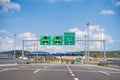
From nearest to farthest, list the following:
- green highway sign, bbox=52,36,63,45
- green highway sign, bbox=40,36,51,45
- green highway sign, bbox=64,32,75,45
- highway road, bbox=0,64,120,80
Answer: highway road, bbox=0,64,120,80, green highway sign, bbox=52,36,63,45, green highway sign, bbox=64,32,75,45, green highway sign, bbox=40,36,51,45

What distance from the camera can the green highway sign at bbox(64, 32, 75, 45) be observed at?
5856 centimetres

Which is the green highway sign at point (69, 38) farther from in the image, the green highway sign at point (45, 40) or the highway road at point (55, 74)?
the highway road at point (55, 74)

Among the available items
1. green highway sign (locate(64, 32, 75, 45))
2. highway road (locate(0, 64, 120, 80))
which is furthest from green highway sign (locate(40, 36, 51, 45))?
highway road (locate(0, 64, 120, 80))

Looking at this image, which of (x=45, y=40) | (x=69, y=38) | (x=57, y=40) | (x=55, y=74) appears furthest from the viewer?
(x=45, y=40)

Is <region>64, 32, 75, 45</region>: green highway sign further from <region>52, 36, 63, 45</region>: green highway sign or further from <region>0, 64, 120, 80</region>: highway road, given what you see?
<region>0, 64, 120, 80</region>: highway road

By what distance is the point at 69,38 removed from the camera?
58812mm

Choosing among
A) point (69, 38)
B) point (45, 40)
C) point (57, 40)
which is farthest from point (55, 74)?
point (45, 40)

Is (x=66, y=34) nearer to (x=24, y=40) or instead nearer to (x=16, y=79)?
(x=24, y=40)

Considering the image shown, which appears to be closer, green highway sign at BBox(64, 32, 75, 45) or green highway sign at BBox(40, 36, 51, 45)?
green highway sign at BBox(64, 32, 75, 45)

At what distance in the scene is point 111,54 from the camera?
17012 cm

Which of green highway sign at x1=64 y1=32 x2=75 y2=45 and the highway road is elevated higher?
green highway sign at x1=64 y1=32 x2=75 y2=45

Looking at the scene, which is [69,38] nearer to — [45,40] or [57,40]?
[57,40]

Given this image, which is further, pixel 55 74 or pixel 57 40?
pixel 57 40

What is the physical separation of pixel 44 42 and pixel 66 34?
523cm
